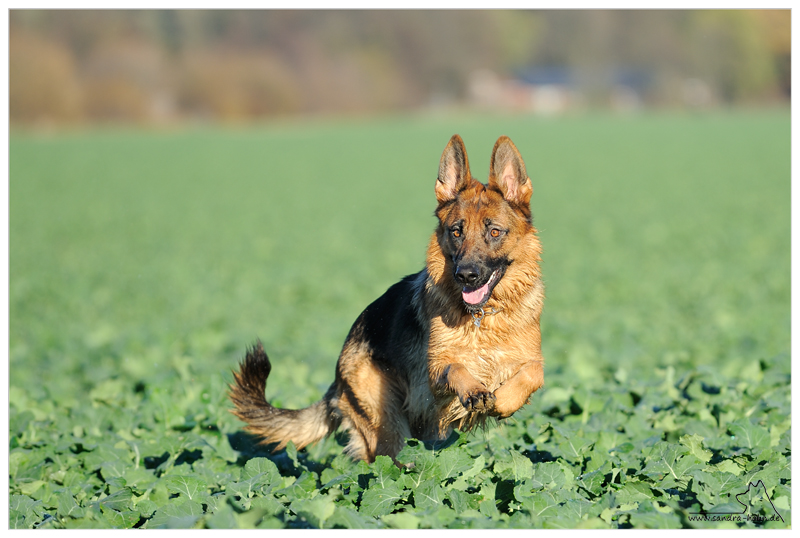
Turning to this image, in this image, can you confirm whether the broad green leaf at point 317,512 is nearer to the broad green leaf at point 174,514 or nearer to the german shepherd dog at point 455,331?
the broad green leaf at point 174,514

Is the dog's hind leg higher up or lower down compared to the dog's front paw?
lower down

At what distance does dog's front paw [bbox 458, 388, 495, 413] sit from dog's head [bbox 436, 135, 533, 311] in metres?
0.47

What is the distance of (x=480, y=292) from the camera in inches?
172

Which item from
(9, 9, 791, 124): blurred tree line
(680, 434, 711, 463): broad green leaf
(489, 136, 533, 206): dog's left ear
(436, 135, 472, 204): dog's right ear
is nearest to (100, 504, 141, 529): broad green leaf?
(436, 135, 472, 204): dog's right ear

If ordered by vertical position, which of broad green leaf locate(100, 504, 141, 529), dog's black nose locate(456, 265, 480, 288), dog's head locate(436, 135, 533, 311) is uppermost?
dog's head locate(436, 135, 533, 311)

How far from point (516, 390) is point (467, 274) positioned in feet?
2.35

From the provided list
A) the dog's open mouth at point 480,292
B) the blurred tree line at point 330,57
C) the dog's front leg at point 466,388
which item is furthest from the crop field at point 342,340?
the blurred tree line at point 330,57

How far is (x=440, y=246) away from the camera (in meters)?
4.58

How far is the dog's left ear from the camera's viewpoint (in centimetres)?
445

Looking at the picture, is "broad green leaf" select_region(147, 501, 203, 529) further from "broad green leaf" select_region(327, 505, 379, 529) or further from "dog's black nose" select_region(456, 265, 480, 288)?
"dog's black nose" select_region(456, 265, 480, 288)

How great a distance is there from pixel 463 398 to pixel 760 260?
14376 millimetres

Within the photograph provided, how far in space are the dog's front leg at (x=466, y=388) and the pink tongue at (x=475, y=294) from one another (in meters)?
0.43

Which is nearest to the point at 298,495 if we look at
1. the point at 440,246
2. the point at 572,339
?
the point at 440,246

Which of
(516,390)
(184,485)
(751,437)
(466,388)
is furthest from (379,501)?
(751,437)
